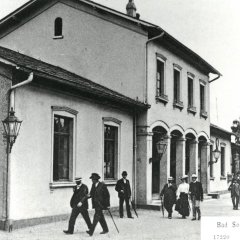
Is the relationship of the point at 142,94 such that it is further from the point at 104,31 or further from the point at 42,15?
the point at 42,15

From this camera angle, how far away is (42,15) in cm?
2008

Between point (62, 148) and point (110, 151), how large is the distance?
126 inches

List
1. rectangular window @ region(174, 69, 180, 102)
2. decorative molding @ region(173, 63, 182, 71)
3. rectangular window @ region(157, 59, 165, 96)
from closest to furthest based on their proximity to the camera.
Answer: rectangular window @ region(157, 59, 165, 96), decorative molding @ region(173, 63, 182, 71), rectangular window @ region(174, 69, 180, 102)

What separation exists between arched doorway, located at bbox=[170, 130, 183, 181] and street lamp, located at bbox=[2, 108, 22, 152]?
1105 centimetres

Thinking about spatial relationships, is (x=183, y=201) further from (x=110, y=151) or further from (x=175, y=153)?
(x=175, y=153)

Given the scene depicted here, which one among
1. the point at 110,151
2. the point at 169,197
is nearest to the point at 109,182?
the point at 110,151

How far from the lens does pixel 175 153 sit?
21.9 meters

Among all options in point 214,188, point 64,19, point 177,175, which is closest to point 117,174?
point 177,175

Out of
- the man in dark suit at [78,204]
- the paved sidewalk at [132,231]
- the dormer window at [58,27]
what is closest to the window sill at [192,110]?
the dormer window at [58,27]

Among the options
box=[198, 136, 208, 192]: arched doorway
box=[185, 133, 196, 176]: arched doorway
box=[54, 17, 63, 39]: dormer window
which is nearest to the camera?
box=[54, 17, 63, 39]: dormer window

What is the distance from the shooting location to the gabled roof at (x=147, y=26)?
18.0m

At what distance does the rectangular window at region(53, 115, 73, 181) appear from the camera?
1366cm

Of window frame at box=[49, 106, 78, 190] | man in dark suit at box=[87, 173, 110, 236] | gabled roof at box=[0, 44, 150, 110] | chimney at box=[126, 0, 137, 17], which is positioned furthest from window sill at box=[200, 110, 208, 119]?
man in dark suit at box=[87, 173, 110, 236]

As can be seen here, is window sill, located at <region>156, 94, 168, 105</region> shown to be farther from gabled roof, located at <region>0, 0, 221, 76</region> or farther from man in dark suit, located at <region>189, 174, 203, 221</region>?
man in dark suit, located at <region>189, 174, 203, 221</region>
